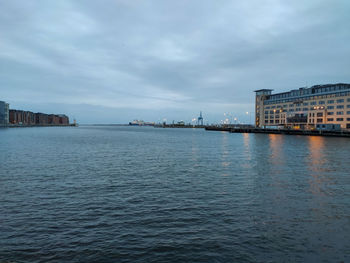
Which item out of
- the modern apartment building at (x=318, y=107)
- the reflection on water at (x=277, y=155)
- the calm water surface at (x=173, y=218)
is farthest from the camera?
the modern apartment building at (x=318, y=107)

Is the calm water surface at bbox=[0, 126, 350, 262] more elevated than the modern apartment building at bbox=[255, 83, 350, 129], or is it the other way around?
the modern apartment building at bbox=[255, 83, 350, 129]

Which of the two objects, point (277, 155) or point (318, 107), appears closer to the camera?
point (277, 155)

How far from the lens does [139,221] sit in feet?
56.1

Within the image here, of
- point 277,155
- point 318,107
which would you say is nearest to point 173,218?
point 277,155

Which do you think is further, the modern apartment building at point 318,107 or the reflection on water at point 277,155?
the modern apartment building at point 318,107

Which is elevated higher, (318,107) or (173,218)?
(318,107)

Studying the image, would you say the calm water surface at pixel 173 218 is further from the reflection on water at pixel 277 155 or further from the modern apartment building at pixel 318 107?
the modern apartment building at pixel 318 107

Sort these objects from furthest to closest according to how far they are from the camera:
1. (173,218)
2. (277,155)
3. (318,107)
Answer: (318,107), (277,155), (173,218)

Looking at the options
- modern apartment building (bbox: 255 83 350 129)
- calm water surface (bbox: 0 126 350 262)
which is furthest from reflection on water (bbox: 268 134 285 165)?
modern apartment building (bbox: 255 83 350 129)

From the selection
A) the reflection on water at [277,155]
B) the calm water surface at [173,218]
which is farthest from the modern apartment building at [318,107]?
the calm water surface at [173,218]

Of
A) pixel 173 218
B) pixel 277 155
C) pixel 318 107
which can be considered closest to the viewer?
pixel 173 218

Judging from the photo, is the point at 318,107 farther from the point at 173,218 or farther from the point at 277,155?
the point at 173,218

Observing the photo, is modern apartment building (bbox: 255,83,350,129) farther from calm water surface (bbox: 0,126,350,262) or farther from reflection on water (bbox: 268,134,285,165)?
calm water surface (bbox: 0,126,350,262)

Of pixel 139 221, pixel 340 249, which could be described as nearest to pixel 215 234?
pixel 139 221
